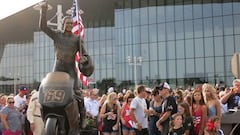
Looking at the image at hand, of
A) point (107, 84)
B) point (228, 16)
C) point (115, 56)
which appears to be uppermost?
point (228, 16)

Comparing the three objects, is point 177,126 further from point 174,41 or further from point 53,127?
point 174,41

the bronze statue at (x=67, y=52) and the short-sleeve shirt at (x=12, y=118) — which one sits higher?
the bronze statue at (x=67, y=52)

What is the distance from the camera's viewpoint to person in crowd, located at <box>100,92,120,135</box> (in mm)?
10797

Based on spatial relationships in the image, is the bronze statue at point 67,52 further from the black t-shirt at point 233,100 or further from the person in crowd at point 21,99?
the person in crowd at point 21,99

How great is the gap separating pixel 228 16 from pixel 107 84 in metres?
17.4

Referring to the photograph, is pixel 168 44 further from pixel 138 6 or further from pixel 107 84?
pixel 107 84

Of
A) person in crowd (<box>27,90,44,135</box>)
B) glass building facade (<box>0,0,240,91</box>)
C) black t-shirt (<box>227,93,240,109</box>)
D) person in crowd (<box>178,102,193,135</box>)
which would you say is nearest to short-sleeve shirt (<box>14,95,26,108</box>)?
person in crowd (<box>27,90,44,135</box>)

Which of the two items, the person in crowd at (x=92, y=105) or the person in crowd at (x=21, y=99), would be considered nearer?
the person in crowd at (x=21, y=99)

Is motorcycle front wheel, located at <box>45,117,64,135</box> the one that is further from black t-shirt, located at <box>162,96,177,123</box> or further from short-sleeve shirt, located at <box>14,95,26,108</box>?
short-sleeve shirt, located at <box>14,95,26,108</box>

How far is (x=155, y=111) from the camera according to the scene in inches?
364

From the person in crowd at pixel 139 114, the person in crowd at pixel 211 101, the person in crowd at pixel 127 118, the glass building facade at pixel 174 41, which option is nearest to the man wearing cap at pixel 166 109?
the person in crowd at pixel 211 101

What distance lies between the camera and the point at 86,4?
4328 centimetres

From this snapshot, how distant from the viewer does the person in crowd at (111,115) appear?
1080cm

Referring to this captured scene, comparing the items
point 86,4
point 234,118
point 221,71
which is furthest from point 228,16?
point 234,118
